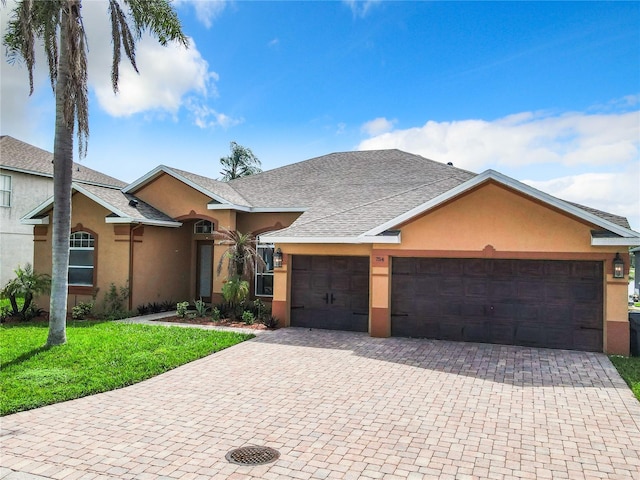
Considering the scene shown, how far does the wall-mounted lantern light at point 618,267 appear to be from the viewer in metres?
10.8

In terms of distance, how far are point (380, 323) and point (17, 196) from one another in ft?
62.2

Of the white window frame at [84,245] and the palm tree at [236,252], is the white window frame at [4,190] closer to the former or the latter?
the white window frame at [84,245]

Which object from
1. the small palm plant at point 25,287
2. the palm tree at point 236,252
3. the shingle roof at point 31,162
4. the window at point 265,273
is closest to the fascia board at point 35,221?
the small palm plant at point 25,287

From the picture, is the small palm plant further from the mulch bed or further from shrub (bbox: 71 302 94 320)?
the mulch bed

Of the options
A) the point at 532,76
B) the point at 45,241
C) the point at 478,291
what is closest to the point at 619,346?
the point at 478,291

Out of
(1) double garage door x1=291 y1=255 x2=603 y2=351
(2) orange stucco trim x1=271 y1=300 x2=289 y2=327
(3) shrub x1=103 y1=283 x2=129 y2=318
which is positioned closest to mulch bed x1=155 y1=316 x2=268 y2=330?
(2) orange stucco trim x1=271 y1=300 x2=289 y2=327

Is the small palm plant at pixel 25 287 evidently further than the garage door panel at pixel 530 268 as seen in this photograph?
Yes

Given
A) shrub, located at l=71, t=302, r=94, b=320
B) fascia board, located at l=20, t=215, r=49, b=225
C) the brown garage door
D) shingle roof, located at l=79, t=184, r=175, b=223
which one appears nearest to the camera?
the brown garage door

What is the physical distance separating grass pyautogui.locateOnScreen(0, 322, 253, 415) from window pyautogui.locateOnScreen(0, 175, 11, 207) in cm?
1023

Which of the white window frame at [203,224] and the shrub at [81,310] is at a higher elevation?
the white window frame at [203,224]

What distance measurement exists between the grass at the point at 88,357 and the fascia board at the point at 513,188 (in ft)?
16.6

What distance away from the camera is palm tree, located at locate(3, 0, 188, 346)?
1070 cm

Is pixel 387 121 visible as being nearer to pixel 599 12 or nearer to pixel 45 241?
pixel 599 12

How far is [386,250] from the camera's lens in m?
12.8
